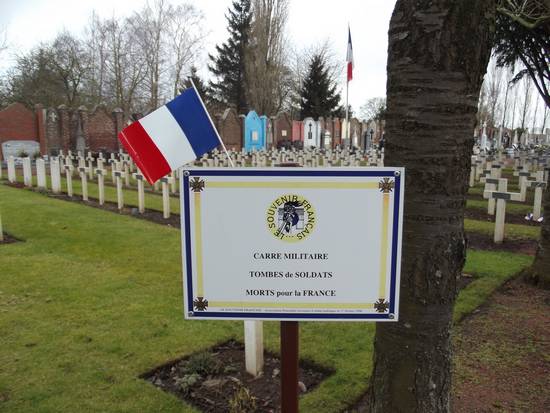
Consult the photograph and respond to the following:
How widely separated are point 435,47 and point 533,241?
23.7 ft

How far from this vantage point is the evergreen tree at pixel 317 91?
45531 millimetres

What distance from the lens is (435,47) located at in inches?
76.7

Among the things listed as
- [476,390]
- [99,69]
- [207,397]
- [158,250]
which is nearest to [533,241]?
[476,390]

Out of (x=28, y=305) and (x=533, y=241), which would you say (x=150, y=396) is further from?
(x=533, y=241)

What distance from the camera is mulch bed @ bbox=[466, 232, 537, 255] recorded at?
746cm

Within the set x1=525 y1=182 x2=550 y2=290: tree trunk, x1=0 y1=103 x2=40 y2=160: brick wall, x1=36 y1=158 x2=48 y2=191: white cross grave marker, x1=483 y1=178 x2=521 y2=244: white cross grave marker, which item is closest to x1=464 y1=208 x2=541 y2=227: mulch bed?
x1=483 y1=178 x2=521 y2=244: white cross grave marker

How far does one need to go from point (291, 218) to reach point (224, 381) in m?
2.00

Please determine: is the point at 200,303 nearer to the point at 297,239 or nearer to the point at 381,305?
the point at 297,239

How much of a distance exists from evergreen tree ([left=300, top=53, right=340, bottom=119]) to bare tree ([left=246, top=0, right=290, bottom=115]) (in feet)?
22.0

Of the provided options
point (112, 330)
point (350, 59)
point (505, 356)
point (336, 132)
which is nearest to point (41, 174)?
point (350, 59)

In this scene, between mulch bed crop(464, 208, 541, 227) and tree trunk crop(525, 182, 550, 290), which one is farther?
mulch bed crop(464, 208, 541, 227)

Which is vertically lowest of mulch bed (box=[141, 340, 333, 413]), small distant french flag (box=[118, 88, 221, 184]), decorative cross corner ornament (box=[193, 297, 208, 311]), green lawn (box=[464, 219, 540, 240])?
mulch bed (box=[141, 340, 333, 413])

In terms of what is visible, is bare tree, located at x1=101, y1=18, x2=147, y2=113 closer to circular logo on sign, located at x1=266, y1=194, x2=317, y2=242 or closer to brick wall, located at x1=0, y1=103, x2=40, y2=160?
brick wall, located at x1=0, y1=103, x2=40, y2=160

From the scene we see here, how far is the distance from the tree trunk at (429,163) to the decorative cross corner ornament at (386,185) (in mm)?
205
